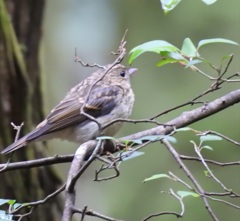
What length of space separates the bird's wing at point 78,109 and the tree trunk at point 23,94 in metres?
0.19

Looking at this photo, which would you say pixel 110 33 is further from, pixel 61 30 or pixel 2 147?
pixel 2 147

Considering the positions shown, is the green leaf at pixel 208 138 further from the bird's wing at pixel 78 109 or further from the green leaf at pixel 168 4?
the bird's wing at pixel 78 109

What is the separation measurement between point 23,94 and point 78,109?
0.38 metres

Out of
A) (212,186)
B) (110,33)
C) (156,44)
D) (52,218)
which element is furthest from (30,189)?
(110,33)

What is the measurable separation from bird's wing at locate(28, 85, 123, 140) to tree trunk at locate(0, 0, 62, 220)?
189 mm

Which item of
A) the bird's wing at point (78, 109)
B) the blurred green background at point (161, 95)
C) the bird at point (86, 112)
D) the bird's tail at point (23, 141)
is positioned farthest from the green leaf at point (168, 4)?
the blurred green background at point (161, 95)

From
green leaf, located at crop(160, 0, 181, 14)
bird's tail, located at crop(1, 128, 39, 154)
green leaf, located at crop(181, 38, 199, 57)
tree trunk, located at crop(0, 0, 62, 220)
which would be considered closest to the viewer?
green leaf, located at crop(160, 0, 181, 14)

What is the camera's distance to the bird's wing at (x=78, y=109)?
4.74m

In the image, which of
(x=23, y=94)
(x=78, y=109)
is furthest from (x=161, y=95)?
(x=23, y=94)

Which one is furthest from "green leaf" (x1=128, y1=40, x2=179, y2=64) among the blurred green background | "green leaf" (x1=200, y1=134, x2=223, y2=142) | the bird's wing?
the blurred green background

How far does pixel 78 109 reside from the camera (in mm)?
4910

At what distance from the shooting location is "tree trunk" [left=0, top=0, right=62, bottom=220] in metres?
4.62

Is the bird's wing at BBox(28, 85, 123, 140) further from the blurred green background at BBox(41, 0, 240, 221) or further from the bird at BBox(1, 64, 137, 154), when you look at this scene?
the blurred green background at BBox(41, 0, 240, 221)

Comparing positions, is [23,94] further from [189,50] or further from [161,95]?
[161,95]
